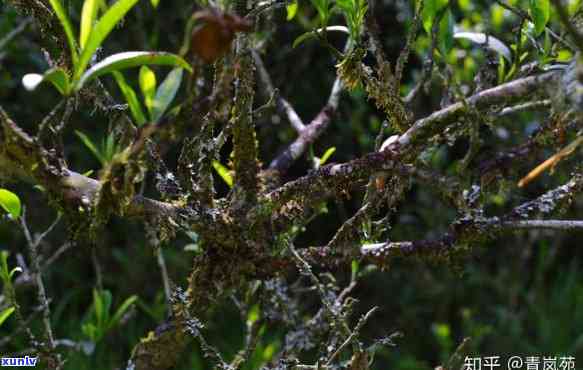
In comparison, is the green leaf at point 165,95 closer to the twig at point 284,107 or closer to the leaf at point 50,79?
the leaf at point 50,79

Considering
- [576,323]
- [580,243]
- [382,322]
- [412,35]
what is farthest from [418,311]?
[412,35]

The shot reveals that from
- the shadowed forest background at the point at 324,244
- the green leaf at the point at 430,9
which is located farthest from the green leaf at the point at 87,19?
the shadowed forest background at the point at 324,244

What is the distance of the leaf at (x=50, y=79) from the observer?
73cm

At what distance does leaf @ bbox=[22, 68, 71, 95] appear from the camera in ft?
2.40

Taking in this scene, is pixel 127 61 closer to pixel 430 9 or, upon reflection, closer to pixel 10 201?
pixel 10 201

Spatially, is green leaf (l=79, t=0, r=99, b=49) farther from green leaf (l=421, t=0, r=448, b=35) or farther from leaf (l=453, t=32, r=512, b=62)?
leaf (l=453, t=32, r=512, b=62)

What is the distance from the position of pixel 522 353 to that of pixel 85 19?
2350 millimetres

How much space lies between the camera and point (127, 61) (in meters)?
0.81

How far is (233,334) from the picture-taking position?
8.96 feet

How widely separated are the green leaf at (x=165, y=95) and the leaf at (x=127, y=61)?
1.3 inches

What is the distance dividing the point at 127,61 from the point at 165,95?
53mm
